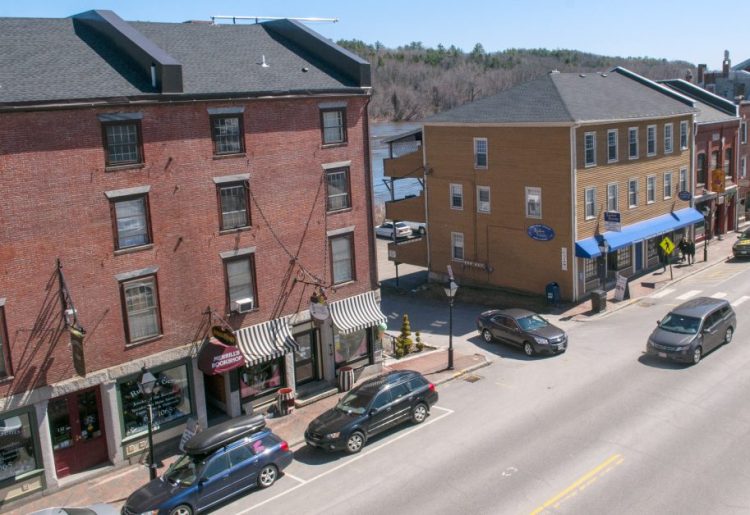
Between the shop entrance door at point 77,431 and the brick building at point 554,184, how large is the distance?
79.5ft

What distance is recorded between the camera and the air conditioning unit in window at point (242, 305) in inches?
947

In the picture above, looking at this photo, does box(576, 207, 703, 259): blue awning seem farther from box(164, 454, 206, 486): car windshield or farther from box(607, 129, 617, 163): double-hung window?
box(164, 454, 206, 486): car windshield

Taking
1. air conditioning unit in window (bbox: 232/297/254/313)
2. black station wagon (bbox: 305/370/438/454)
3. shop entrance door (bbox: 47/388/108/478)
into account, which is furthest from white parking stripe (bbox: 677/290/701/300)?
shop entrance door (bbox: 47/388/108/478)

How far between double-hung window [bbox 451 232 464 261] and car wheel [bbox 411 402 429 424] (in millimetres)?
20393

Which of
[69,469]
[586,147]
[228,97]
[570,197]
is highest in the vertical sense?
[228,97]

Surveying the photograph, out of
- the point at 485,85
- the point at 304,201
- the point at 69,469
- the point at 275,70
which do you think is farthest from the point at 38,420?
the point at 485,85

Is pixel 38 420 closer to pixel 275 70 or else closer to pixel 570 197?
pixel 275 70

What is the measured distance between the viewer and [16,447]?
20.1 m

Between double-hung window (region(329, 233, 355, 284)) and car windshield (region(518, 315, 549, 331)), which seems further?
car windshield (region(518, 315, 549, 331))

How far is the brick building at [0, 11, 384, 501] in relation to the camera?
19.9 metres

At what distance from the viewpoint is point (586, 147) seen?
37.8m

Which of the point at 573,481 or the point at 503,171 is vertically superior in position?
the point at 503,171

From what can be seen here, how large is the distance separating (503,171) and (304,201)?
17015mm

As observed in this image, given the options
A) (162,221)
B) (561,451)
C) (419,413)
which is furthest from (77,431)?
(561,451)
